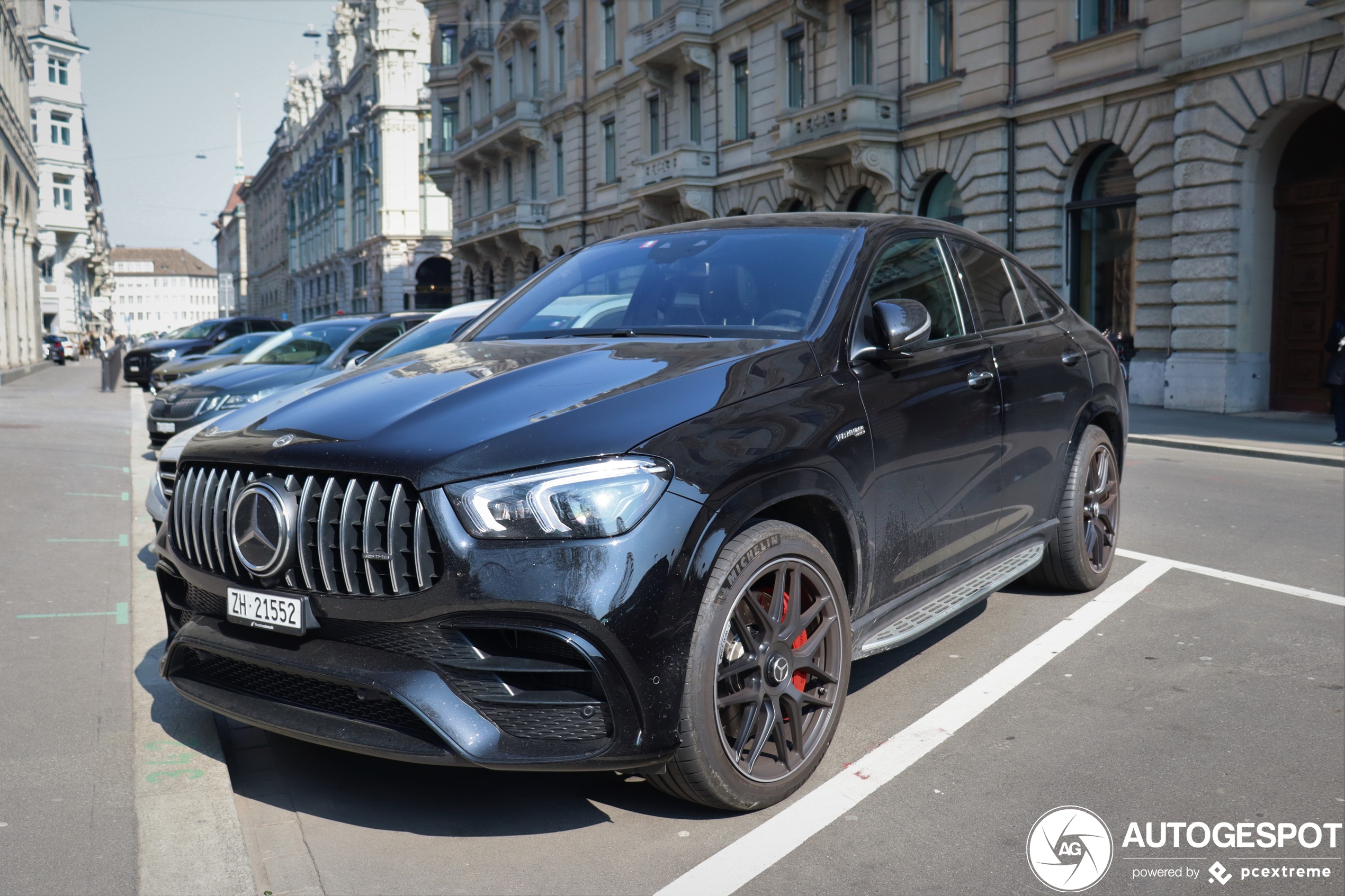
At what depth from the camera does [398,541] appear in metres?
2.91

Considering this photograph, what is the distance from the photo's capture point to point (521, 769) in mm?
2879

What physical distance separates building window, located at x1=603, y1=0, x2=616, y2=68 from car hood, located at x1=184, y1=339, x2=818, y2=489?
1406 inches

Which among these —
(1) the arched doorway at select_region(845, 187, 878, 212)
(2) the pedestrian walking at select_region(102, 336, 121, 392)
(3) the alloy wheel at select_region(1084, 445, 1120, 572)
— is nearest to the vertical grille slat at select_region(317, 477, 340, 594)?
(3) the alloy wheel at select_region(1084, 445, 1120, 572)

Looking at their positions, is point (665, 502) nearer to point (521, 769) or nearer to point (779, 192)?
point (521, 769)

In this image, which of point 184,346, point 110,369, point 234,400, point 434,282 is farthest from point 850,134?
point 434,282

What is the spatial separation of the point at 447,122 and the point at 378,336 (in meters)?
45.4

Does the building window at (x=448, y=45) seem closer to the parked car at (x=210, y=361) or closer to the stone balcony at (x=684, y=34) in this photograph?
the stone balcony at (x=684, y=34)

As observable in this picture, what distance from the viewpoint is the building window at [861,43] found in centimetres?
2569

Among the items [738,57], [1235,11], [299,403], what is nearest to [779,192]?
[738,57]

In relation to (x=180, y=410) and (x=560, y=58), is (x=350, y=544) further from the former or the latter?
(x=560, y=58)

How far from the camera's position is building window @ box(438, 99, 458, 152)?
53375 mm

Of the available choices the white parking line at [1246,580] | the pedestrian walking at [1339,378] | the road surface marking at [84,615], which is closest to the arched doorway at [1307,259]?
the pedestrian walking at [1339,378]

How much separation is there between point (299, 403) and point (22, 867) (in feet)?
4.70

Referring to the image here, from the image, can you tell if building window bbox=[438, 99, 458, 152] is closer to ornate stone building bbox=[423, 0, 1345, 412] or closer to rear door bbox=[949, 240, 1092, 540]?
ornate stone building bbox=[423, 0, 1345, 412]
